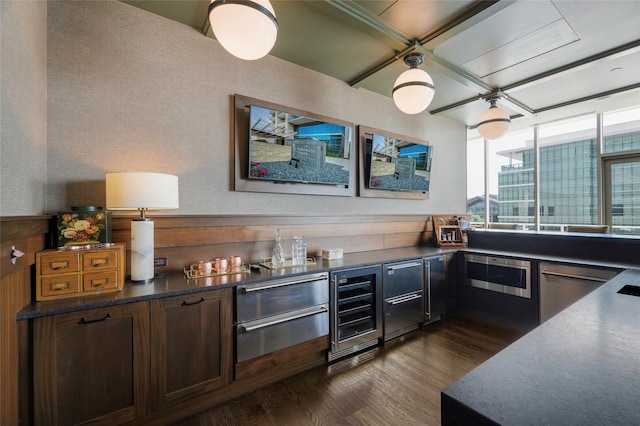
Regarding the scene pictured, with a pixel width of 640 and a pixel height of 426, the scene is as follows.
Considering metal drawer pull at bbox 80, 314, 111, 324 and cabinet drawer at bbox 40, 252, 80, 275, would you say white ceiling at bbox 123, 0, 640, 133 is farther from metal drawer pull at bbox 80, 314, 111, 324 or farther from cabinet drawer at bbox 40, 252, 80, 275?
metal drawer pull at bbox 80, 314, 111, 324

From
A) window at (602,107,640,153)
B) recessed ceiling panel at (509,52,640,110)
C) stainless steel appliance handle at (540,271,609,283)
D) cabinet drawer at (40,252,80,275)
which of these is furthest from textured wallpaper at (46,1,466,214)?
window at (602,107,640,153)

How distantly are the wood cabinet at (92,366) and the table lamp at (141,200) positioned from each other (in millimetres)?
372

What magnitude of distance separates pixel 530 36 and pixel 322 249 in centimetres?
276

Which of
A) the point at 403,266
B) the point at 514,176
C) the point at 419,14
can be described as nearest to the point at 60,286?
the point at 403,266

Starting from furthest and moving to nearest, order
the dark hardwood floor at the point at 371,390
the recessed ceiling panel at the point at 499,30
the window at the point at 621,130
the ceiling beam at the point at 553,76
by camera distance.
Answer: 1. the window at the point at 621,130
2. the ceiling beam at the point at 553,76
3. the recessed ceiling panel at the point at 499,30
4. the dark hardwood floor at the point at 371,390

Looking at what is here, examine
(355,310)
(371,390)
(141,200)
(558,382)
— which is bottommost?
(371,390)

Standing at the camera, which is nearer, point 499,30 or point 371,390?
point 371,390

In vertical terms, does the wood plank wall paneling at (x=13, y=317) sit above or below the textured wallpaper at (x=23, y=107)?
below

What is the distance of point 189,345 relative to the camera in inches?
70.4

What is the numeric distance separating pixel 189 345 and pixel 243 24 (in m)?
1.93

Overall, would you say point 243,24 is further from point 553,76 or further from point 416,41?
point 553,76

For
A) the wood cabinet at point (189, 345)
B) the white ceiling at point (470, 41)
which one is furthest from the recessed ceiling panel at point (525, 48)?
the wood cabinet at point (189, 345)

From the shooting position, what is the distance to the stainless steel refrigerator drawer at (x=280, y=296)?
1982mm

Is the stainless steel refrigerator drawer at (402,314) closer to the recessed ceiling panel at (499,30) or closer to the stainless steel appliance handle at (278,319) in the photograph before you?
the stainless steel appliance handle at (278,319)
